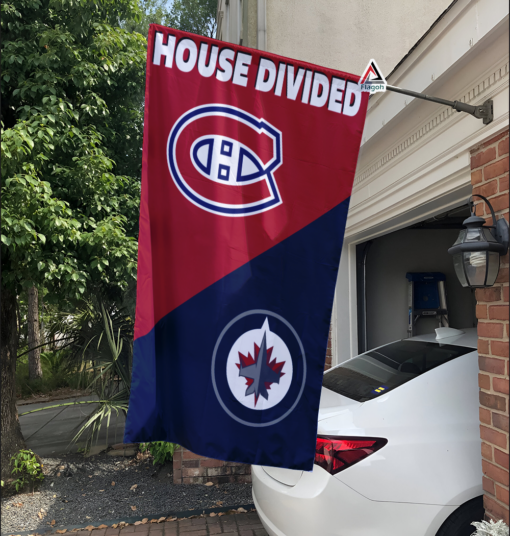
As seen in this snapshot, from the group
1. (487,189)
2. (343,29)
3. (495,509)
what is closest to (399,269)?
(343,29)

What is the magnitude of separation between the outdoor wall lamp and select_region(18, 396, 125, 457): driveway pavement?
180 inches

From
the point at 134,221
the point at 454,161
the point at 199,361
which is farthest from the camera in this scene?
the point at 134,221

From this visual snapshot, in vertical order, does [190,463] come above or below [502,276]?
below

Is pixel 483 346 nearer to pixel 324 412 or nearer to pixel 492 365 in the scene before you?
pixel 492 365

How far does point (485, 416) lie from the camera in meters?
2.78

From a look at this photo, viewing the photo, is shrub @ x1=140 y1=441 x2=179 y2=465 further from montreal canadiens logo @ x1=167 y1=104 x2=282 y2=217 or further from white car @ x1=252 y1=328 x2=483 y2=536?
montreal canadiens logo @ x1=167 y1=104 x2=282 y2=217

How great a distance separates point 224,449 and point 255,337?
0.57 metres

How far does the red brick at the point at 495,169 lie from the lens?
2.64 m

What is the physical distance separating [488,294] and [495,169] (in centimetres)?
68

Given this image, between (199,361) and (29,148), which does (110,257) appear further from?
(199,361)

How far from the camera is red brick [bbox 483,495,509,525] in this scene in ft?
8.34

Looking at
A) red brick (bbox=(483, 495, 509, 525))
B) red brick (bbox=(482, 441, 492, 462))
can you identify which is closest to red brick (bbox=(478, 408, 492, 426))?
red brick (bbox=(482, 441, 492, 462))

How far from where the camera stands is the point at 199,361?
246 cm

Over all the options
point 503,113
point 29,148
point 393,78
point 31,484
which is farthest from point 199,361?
point 31,484
